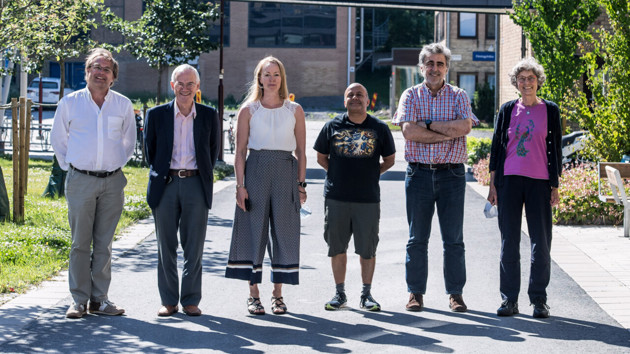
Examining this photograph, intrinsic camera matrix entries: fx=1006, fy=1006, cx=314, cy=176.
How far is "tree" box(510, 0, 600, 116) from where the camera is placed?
17.4m

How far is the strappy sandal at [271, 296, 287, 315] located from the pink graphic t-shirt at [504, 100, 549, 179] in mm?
1951

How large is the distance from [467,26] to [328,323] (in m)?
43.7

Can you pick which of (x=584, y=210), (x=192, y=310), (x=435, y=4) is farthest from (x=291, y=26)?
(x=192, y=310)

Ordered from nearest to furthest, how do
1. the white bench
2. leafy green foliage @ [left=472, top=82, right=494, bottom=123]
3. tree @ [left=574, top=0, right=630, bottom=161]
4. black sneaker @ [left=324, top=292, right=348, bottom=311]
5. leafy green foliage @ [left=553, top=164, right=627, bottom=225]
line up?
1. black sneaker @ [left=324, top=292, right=348, bottom=311]
2. the white bench
3. leafy green foliage @ [left=553, top=164, right=627, bottom=225]
4. tree @ [left=574, top=0, right=630, bottom=161]
5. leafy green foliage @ [left=472, top=82, right=494, bottom=123]

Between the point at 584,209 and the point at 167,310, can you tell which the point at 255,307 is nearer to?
the point at 167,310

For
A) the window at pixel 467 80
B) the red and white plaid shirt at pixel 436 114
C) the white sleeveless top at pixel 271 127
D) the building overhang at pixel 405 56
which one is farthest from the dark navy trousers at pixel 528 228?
the building overhang at pixel 405 56

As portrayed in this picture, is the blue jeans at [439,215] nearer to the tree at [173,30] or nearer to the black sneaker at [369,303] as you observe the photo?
the black sneaker at [369,303]

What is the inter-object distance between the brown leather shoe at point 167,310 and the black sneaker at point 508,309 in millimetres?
2387

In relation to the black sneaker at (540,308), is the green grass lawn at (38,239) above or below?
above

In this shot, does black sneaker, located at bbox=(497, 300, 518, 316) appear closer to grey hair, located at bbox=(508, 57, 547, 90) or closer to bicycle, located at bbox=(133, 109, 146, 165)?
grey hair, located at bbox=(508, 57, 547, 90)

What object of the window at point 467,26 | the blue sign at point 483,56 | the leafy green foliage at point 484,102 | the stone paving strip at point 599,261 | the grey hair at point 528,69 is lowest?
the stone paving strip at point 599,261

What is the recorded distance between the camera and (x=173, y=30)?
79.6 feet

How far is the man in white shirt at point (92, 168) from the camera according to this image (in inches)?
287

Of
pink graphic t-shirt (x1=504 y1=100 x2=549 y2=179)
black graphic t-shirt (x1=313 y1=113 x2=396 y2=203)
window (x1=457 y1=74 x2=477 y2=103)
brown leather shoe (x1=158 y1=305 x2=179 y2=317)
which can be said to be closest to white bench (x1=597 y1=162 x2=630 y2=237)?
pink graphic t-shirt (x1=504 y1=100 x2=549 y2=179)
